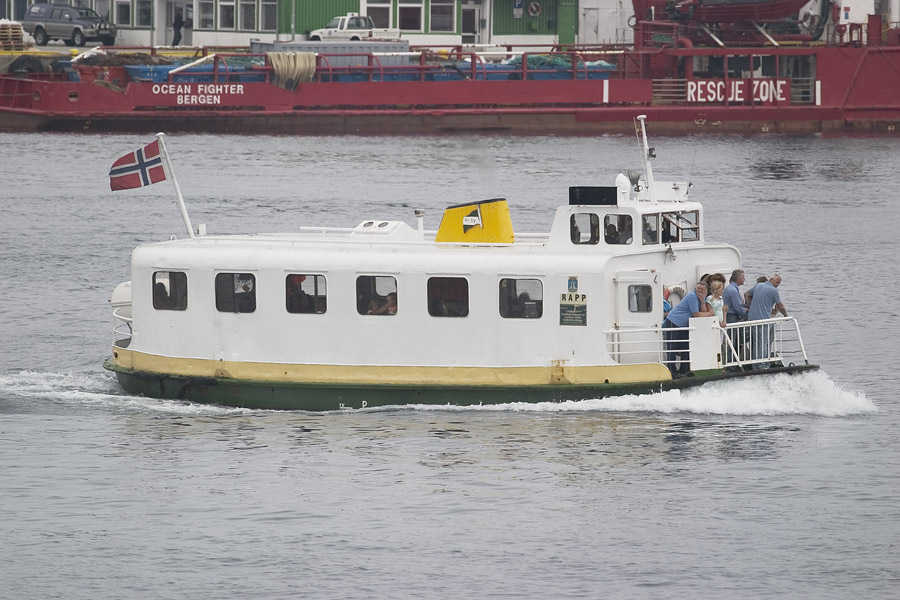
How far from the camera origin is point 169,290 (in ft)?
75.5

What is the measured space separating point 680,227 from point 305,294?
6120mm

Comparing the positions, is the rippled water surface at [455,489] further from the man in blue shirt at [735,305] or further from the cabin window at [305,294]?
the cabin window at [305,294]

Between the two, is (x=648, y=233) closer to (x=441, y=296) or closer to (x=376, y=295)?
(x=441, y=296)

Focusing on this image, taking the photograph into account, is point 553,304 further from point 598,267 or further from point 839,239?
point 839,239

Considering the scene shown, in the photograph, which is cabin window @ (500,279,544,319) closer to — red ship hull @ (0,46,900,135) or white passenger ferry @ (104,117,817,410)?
white passenger ferry @ (104,117,817,410)

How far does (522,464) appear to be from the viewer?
813 inches

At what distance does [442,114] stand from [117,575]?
2021 inches

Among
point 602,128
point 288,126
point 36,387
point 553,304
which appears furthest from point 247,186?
point 553,304

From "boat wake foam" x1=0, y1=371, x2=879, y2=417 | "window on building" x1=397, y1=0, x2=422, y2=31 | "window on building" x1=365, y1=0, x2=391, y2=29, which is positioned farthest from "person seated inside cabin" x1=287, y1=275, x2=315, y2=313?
"window on building" x1=397, y1=0, x2=422, y2=31

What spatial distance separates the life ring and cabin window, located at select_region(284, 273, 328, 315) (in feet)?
18.0

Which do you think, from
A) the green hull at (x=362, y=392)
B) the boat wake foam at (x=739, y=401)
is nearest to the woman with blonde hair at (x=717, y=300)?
the green hull at (x=362, y=392)

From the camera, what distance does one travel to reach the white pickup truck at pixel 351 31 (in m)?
73.8

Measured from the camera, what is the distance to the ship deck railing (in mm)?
21828

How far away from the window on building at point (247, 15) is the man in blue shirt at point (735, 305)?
62326 mm
